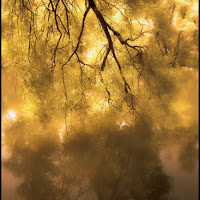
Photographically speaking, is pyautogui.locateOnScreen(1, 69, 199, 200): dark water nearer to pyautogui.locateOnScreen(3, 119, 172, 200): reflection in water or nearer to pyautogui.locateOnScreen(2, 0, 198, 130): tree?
pyautogui.locateOnScreen(3, 119, 172, 200): reflection in water

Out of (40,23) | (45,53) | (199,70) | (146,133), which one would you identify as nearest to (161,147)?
(146,133)

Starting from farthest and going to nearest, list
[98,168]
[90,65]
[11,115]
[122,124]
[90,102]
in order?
1. [11,115]
2. [122,124]
3. [90,102]
4. [90,65]
5. [98,168]

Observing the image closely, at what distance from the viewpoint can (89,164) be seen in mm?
3775

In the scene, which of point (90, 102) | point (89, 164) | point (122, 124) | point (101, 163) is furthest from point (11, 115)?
point (101, 163)

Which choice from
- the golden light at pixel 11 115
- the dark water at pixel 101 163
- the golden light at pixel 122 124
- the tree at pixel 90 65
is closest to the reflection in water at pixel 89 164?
the dark water at pixel 101 163

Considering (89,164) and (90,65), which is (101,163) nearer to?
(89,164)

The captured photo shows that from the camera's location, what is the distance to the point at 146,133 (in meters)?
4.73

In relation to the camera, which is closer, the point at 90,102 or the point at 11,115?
the point at 90,102

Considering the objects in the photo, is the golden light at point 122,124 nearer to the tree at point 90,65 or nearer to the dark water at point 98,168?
the dark water at point 98,168

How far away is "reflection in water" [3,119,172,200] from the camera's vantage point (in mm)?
3172

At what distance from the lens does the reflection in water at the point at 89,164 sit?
3.17 metres

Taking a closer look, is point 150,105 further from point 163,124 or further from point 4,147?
point 4,147

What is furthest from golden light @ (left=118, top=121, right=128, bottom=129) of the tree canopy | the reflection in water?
the reflection in water

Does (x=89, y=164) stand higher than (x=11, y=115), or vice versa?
(x=11, y=115)
